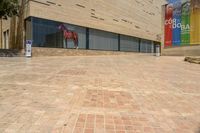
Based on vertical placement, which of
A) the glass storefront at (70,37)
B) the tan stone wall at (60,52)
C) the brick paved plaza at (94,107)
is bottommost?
the brick paved plaza at (94,107)

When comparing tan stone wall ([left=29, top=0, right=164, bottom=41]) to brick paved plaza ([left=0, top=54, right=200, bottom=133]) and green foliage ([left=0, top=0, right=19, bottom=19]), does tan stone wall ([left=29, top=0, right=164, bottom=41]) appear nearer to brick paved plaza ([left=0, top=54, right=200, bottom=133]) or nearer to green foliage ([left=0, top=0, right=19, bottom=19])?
green foliage ([left=0, top=0, right=19, bottom=19])

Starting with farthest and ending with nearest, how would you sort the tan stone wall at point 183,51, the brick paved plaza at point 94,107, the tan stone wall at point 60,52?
the tan stone wall at point 60,52, the tan stone wall at point 183,51, the brick paved plaza at point 94,107

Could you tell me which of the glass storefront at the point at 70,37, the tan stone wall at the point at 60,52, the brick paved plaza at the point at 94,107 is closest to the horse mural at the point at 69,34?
the glass storefront at the point at 70,37

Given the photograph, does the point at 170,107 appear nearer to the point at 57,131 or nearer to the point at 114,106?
the point at 114,106

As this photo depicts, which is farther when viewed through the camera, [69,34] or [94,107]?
[69,34]

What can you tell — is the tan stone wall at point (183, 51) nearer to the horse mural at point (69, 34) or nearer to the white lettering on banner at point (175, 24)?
the white lettering on banner at point (175, 24)

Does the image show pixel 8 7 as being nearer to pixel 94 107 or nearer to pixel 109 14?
pixel 109 14

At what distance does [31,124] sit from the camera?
3.50 metres

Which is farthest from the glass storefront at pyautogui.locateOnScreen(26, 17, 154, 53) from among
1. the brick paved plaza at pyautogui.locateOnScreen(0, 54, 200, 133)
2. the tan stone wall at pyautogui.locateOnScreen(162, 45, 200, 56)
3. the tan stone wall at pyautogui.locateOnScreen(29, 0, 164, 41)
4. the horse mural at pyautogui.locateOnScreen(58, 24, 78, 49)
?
the brick paved plaza at pyautogui.locateOnScreen(0, 54, 200, 133)

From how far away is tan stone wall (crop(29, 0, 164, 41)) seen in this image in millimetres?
25562

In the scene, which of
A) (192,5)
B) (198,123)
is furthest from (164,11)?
(198,123)

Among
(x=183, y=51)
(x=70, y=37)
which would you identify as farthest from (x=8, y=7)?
(x=183, y=51)

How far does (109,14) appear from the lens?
111 feet

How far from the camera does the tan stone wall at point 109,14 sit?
25562 millimetres
